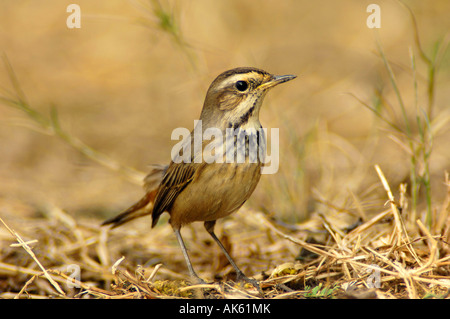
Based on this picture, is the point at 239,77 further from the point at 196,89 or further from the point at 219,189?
the point at 196,89

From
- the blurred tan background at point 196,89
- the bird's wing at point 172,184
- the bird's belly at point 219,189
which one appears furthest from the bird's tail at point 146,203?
the blurred tan background at point 196,89

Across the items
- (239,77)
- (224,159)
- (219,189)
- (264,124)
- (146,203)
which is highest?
(239,77)

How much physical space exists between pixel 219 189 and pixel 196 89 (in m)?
3.76

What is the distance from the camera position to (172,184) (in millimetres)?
4812

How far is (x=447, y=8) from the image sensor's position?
429 inches

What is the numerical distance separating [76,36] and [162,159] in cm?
465

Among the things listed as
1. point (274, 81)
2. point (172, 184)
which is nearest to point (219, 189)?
point (172, 184)

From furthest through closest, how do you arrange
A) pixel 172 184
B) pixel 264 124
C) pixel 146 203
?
pixel 264 124 < pixel 146 203 < pixel 172 184

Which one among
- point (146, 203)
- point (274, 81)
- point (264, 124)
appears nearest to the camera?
point (274, 81)

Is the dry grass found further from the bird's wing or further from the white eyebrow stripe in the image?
the white eyebrow stripe

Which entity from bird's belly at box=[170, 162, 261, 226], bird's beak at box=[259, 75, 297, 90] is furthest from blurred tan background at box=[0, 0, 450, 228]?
bird's belly at box=[170, 162, 261, 226]

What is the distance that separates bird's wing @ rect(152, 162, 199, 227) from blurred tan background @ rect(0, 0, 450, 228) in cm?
155
